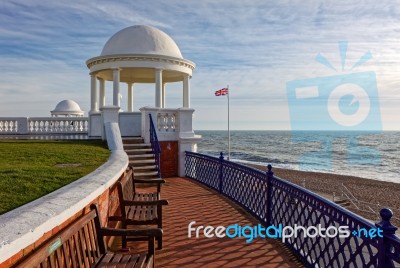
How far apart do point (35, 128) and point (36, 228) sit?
15004 mm

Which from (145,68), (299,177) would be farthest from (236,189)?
(299,177)

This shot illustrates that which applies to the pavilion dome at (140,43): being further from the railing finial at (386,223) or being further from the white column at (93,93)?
the railing finial at (386,223)

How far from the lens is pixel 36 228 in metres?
2.66

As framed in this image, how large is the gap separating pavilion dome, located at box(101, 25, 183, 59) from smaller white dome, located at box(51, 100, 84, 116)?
17824 millimetres

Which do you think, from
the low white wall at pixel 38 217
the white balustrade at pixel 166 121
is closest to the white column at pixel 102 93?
the white balustrade at pixel 166 121

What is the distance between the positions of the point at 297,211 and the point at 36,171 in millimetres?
4780

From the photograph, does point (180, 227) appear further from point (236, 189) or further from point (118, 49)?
point (118, 49)

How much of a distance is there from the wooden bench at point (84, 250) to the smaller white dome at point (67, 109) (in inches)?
1202

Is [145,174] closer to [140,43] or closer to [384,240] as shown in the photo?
[140,43]

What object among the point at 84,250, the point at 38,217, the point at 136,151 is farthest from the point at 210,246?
the point at 136,151

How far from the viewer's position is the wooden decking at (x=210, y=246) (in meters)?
Result: 5.04

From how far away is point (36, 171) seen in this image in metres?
6.46

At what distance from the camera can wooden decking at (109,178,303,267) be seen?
5.04 m

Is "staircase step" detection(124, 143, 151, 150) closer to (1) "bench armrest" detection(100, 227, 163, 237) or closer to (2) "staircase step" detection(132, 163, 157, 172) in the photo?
(2) "staircase step" detection(132, 163, 157, 172)
